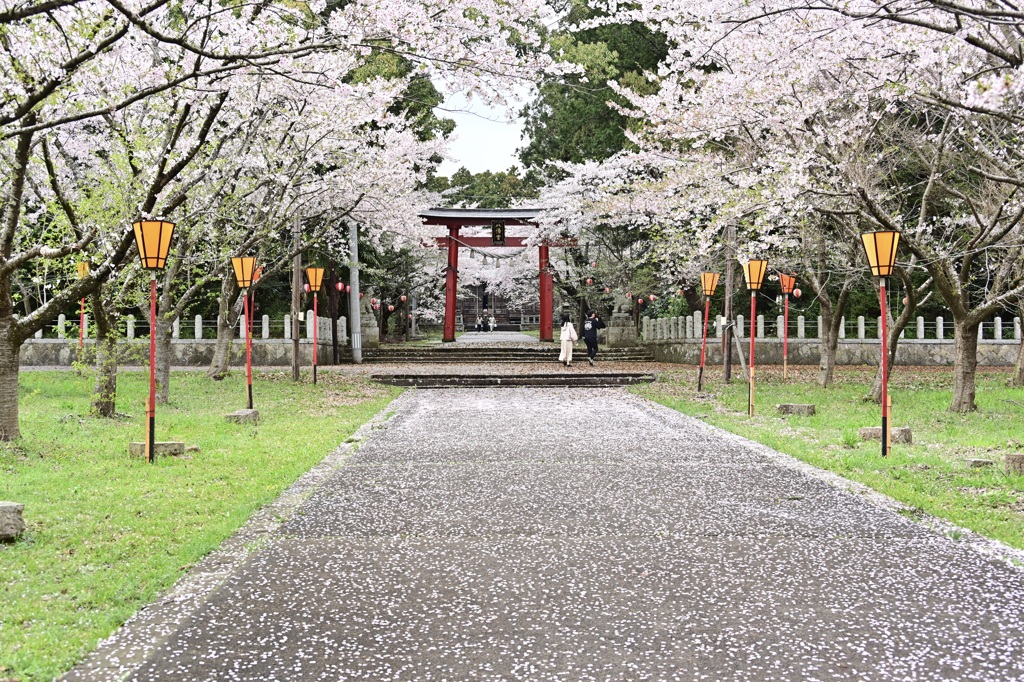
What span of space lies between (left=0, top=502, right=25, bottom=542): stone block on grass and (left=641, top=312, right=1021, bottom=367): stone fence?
22313 millimetres

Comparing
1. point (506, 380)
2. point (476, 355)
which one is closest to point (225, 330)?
point (506, 380)

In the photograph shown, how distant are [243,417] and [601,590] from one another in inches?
353

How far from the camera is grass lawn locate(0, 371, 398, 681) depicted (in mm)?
3811

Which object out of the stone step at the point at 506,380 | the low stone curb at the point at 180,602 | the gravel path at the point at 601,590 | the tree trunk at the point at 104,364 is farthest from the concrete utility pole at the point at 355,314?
the low stone curb at the point at 180,602

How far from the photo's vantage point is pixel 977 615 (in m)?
3.82

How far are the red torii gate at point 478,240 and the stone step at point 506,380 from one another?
10.4m

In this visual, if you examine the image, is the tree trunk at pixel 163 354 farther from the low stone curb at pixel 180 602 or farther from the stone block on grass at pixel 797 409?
the stone block on grass at pixel 797 409

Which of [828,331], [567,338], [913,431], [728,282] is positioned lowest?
[913,431]

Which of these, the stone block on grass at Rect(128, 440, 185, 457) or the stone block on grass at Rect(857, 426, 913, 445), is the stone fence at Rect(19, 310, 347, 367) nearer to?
the stone block on grass at Rect(128, 440, 185, 457)

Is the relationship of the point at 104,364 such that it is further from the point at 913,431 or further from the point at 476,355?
the point at 476,355

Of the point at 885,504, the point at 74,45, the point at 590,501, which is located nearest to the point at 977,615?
the point at 885,504

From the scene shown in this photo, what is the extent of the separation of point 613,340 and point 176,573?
89.7 ft

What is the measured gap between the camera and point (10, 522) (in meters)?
5.19

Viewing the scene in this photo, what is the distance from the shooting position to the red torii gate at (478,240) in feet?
101
